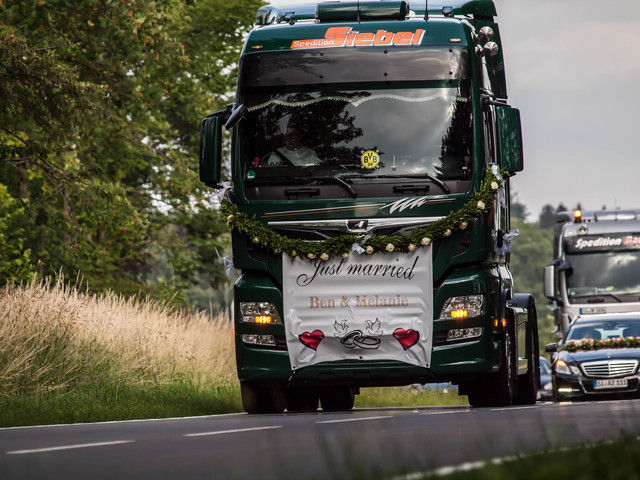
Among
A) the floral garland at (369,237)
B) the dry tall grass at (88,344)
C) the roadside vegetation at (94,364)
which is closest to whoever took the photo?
Result: the floral garland at (369,237)

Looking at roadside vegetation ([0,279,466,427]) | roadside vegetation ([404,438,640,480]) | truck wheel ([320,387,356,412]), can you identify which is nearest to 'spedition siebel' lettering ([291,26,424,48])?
roadside vegetation ([0,279,466,427])

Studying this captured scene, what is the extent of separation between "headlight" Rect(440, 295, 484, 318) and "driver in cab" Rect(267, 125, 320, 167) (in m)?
2.04

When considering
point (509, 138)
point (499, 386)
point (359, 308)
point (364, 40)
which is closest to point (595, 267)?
point (499, 386)

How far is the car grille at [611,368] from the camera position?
2294cm

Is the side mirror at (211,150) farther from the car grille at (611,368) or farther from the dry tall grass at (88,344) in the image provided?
the car grille at (611,368)

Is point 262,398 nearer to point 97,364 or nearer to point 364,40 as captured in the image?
point 97,364

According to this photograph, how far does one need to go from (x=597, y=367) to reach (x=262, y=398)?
9022 mm

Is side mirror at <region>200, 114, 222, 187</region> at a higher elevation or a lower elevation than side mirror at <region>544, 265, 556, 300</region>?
higher

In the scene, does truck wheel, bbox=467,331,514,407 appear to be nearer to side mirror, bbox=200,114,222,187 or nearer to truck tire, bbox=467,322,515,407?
truck tire, bbox=467,322,515,407

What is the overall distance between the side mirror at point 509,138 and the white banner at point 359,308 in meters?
1.36

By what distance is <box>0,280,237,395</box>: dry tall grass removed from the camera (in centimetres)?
1748

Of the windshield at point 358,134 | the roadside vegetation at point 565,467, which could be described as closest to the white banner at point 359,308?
the windshield at point 358,134

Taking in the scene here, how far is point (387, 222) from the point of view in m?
A: 14.1

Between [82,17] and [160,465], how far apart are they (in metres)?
18.9
